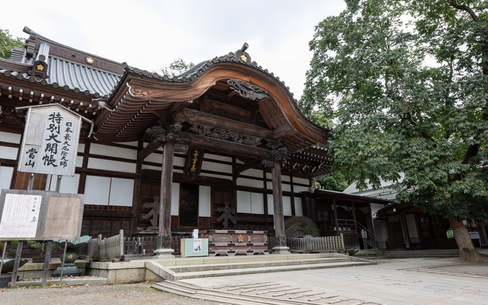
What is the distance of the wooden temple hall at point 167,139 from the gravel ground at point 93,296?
7.29 feet

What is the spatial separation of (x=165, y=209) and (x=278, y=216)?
4042 mm

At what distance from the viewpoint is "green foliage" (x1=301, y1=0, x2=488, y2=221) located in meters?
8.05

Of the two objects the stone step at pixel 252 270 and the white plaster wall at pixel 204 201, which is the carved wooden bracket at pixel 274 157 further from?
the stone step at pixel 252 270

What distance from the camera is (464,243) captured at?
9305 millimetres

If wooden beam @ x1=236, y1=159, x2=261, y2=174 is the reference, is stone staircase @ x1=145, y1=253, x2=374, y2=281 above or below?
below

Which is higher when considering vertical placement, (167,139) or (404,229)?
(167,139)

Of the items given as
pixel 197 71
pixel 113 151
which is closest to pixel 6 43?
pixel 113 151

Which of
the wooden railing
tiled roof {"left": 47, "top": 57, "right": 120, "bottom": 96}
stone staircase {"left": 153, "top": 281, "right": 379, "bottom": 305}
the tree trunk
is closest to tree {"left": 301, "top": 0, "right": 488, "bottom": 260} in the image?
the tree trunk

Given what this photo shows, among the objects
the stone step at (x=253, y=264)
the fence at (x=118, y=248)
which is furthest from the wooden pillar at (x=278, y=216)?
the fence at (x=118, y=248)

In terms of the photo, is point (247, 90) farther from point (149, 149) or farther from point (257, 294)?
point (257, 294)

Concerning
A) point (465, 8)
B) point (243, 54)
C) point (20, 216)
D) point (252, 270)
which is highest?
point (465, 8)

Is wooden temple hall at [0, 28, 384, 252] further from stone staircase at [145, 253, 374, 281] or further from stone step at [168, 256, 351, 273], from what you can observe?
stone step at [168, 256, 351, 273]

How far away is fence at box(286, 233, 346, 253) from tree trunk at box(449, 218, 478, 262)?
3.63m

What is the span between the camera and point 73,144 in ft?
21.2
